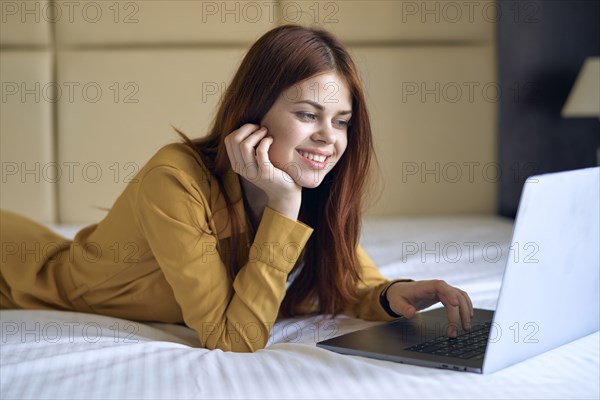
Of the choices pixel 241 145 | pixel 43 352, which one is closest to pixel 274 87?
pixel 241 145

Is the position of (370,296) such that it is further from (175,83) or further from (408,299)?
(175,83)

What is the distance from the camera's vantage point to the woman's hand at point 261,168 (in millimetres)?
1299

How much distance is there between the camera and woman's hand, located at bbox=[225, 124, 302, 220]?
1.30 meters

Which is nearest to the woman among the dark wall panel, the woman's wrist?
the woman's wrist

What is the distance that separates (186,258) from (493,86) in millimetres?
1950

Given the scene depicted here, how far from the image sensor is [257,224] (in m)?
1.45

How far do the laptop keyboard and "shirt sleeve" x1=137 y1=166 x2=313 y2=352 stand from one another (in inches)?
11.2

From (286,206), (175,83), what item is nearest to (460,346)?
(286,206)

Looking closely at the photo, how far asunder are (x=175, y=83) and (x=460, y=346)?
6.22 ft

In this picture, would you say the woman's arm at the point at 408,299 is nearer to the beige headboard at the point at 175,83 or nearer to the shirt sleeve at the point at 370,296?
the shirt sleeve at the point at 370,296

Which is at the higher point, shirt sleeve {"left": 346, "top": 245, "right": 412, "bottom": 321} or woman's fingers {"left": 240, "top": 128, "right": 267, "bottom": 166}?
woman's fingers {"left": 240, "top": 128, "right": 267, "bottom": 166}

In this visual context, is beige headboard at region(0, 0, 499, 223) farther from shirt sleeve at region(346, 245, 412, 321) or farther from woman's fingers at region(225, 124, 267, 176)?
woman's fingers at region(225, 124, 267, 176)

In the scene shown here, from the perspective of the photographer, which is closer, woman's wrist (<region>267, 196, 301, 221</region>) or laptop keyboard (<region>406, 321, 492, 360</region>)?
laptop keyboard (<region>406, 321, 492, 360</region>)

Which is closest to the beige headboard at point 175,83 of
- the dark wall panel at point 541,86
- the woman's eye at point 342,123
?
the dark wall panel at point 541,86
